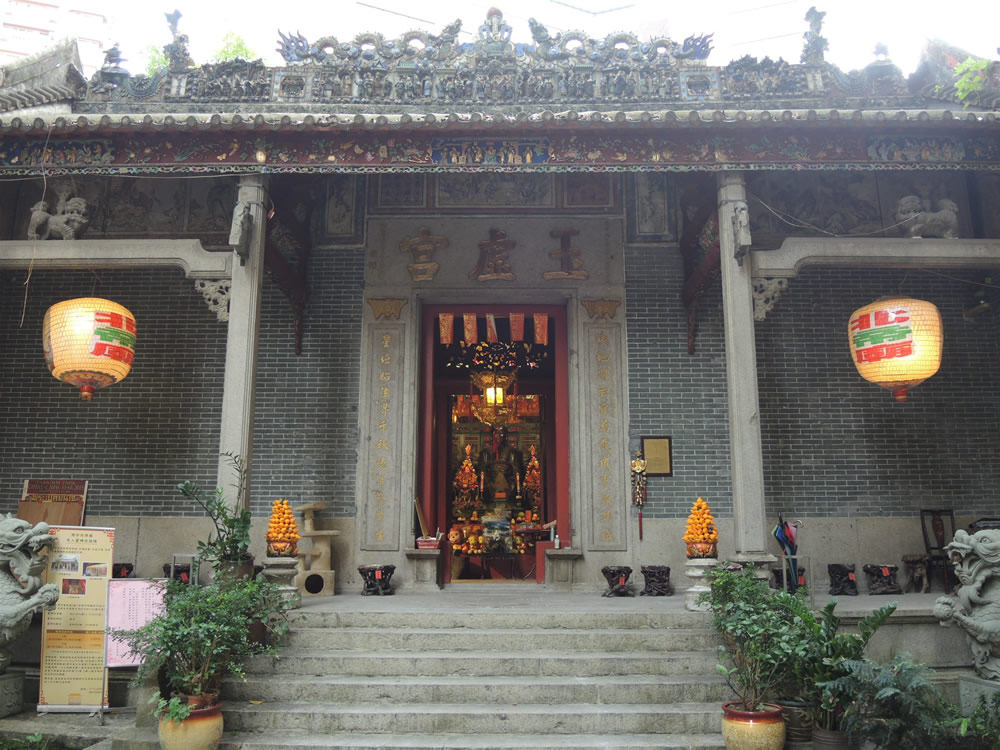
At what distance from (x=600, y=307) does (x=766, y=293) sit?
233 cm

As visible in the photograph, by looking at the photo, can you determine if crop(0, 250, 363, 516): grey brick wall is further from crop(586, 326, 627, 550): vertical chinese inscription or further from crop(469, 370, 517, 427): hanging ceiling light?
crop(469, 370, 517, 427): hanging ceiling light

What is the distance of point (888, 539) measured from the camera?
331 inches

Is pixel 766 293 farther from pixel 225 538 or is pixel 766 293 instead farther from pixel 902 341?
pixel 225 538

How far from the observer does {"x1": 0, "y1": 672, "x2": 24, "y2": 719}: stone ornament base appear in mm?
5500

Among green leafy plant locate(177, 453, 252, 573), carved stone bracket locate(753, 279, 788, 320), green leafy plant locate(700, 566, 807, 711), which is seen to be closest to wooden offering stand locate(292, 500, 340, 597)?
green leafy plant locate(177, 453, 252, 573)

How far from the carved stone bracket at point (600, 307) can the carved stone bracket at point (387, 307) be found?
2.04 metres

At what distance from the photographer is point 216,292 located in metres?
6.79

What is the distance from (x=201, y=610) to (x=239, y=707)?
0.68m

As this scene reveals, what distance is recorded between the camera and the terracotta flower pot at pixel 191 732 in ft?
14.8

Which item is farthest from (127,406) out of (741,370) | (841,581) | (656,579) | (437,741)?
(841,581)

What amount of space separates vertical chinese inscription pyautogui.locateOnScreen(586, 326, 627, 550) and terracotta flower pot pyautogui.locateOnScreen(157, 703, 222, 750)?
4.61 metres

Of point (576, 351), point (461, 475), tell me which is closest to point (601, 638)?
point (576, 351)

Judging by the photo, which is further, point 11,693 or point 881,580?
point 881,580

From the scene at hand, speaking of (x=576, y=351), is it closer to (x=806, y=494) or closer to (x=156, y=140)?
(x=806, y=494)
